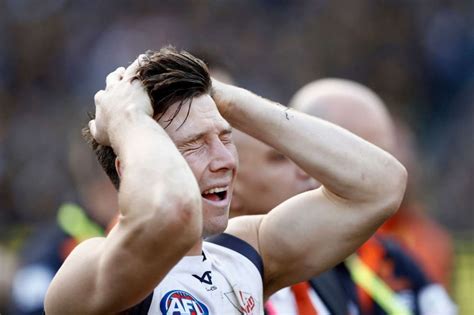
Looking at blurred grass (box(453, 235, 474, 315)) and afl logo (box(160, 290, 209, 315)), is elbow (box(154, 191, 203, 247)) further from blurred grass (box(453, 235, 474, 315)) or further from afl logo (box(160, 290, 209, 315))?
blurred grass (box(453, 235, 474, 315))

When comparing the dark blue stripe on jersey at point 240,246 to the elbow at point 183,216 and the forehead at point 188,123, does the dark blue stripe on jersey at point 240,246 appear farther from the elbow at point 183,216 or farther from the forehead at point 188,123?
the elbow at point 183,216

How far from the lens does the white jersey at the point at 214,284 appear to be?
3.46 metres

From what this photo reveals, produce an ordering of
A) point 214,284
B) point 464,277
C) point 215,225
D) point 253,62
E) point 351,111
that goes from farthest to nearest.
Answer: point 253,62
point 464,277
point 351,111
point 214,284
point 215,225

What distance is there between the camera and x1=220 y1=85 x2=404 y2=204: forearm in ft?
12.4

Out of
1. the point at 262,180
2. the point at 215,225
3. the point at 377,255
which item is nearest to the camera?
the point at 215,225

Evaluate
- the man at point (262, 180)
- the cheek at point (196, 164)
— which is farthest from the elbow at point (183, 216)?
the man at point (262, 180)

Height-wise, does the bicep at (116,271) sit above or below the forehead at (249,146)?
above

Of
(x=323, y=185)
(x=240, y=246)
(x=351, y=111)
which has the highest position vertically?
(x=323, y=185)

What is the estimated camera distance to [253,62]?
46.5ft

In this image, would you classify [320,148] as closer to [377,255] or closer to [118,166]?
[118,166]

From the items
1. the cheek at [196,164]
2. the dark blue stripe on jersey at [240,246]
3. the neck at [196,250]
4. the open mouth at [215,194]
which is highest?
the cheek at [196,164]

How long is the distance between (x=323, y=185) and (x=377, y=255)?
210 centimetres

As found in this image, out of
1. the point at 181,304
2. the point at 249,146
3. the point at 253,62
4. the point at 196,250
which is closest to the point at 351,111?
the point at 249,146

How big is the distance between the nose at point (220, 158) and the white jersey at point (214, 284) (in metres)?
0.34
